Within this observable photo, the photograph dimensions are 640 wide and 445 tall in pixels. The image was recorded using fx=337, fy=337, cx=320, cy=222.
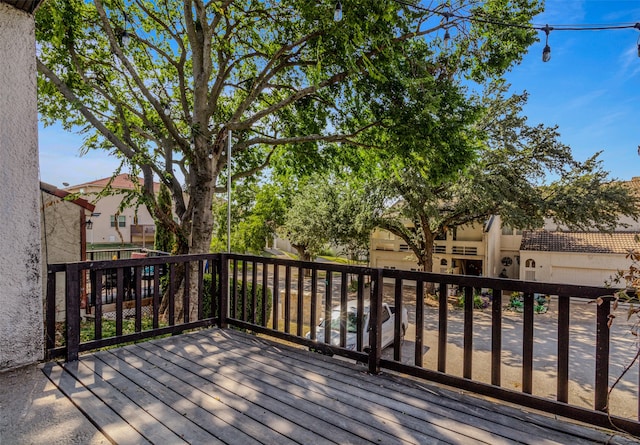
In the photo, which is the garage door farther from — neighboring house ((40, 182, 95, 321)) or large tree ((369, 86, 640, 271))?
neighboring house ((40, 182, 95, 321))

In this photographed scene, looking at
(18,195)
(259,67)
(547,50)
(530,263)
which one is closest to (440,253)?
(530,263)

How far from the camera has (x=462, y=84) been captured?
20.7ft

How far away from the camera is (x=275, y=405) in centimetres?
207

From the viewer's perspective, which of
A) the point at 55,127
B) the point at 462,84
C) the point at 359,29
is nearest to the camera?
the point at 359,29

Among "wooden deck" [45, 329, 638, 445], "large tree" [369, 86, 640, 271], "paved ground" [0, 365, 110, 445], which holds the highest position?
"large tree" [369, 86, 640, 271]

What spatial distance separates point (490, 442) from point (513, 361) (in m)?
9.51

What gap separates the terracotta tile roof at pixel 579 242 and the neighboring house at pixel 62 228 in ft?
58.6

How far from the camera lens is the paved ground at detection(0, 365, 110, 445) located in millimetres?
1691

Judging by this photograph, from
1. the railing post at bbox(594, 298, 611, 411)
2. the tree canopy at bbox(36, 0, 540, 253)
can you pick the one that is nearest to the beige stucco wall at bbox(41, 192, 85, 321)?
the tree canopy at bbox(36, 0, 540, 253)

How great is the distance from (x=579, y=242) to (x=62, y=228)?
2176 centimetres

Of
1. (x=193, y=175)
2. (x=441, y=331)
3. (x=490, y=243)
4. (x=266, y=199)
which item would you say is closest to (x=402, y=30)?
(x=193, y=175)

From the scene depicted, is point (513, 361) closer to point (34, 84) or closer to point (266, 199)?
point (34, 84)

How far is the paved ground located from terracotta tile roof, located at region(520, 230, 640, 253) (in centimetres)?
1858

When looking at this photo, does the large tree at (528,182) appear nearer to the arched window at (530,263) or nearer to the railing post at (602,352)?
the arched window at (530,263)
